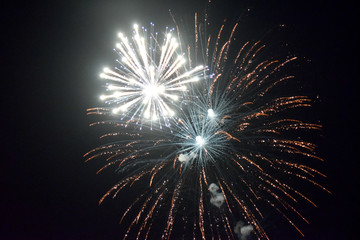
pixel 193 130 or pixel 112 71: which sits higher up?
pixel 112 71

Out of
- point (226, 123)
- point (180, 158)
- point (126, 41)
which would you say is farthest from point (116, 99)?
point (226, 123)

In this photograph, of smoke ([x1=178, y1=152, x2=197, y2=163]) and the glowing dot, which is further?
the glowing dot

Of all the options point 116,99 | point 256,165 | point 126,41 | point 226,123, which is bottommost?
point 256,165

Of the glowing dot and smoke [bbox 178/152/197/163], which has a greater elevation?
the glowing dot

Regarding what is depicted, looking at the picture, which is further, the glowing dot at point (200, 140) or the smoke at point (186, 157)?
the glowing dot at point (200, 140)

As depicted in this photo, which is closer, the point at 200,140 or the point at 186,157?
the point at 186,157

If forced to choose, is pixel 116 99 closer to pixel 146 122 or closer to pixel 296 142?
pixel 146 122

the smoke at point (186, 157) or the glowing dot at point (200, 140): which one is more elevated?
the glowing dot at point (200, 140)

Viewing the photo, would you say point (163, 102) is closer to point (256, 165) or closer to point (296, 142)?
point (256, 165)

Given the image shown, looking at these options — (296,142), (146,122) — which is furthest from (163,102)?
(296,142)

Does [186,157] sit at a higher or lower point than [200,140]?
lower
